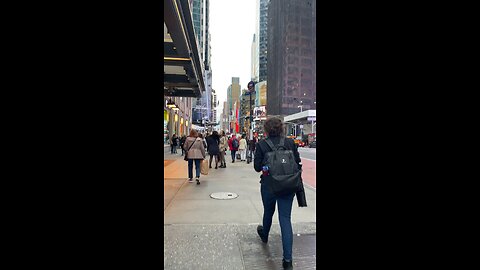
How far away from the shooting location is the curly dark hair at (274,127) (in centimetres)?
325

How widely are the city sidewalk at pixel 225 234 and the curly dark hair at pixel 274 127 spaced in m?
1.55

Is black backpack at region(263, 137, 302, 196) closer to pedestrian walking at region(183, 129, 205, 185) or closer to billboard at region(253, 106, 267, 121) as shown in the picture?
pedestrian walking at region(183, 129, 205, 185)

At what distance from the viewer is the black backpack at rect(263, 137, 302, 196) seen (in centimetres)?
295

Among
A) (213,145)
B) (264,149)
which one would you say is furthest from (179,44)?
(264,149)

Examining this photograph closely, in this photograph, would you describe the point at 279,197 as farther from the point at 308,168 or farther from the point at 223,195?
the point at 308,168

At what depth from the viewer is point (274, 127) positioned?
3.25 meters

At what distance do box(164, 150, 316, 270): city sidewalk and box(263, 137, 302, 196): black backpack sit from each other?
0.93 meters

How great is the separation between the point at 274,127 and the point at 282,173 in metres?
0.60

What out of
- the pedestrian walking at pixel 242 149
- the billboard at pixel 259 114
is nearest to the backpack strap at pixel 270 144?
the pedestrian walking at pixel 242 149

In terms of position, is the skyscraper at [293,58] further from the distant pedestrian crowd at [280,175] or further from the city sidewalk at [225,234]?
the distant pedestrian crowd at [280,175]
